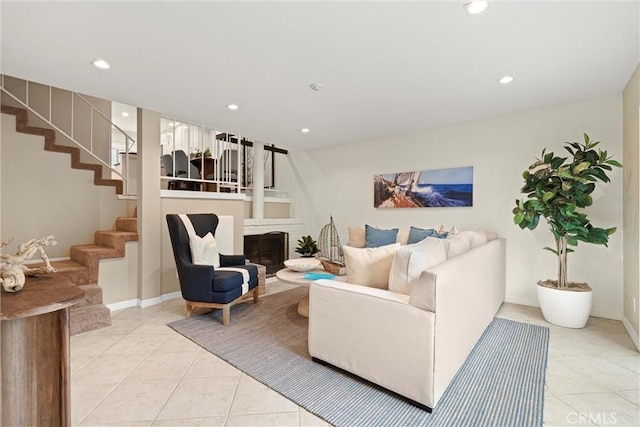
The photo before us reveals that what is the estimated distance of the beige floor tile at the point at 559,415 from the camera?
1.59m

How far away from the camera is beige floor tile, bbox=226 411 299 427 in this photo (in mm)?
1586

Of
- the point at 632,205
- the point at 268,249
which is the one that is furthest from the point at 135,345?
the point at 632,205

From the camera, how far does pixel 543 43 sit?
212 cm

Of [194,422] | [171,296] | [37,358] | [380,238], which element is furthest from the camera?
[380,238]

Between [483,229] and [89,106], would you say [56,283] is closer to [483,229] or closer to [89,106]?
[483,229]

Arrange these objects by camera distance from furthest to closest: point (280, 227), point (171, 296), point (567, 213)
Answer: point (280, 227) → point (171, 296) → point (567, 213)

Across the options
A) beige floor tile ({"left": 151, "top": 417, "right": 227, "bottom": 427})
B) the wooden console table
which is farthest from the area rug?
the wooden console table

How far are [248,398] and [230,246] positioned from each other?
267 centimetres

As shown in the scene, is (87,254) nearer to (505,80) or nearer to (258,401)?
(258,401)

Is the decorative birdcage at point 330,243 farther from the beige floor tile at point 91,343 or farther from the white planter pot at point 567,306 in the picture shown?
the beige floor tile at point 91,343

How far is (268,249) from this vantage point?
17.8 feet

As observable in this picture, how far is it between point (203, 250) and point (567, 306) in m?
3.74

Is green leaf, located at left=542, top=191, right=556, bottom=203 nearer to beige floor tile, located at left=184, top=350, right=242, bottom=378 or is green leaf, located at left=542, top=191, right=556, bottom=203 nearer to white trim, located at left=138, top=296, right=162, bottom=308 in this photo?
beige floor tile, located at left=184, top=350, right=242, bottom=378

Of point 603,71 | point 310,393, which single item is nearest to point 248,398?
point 310,393
